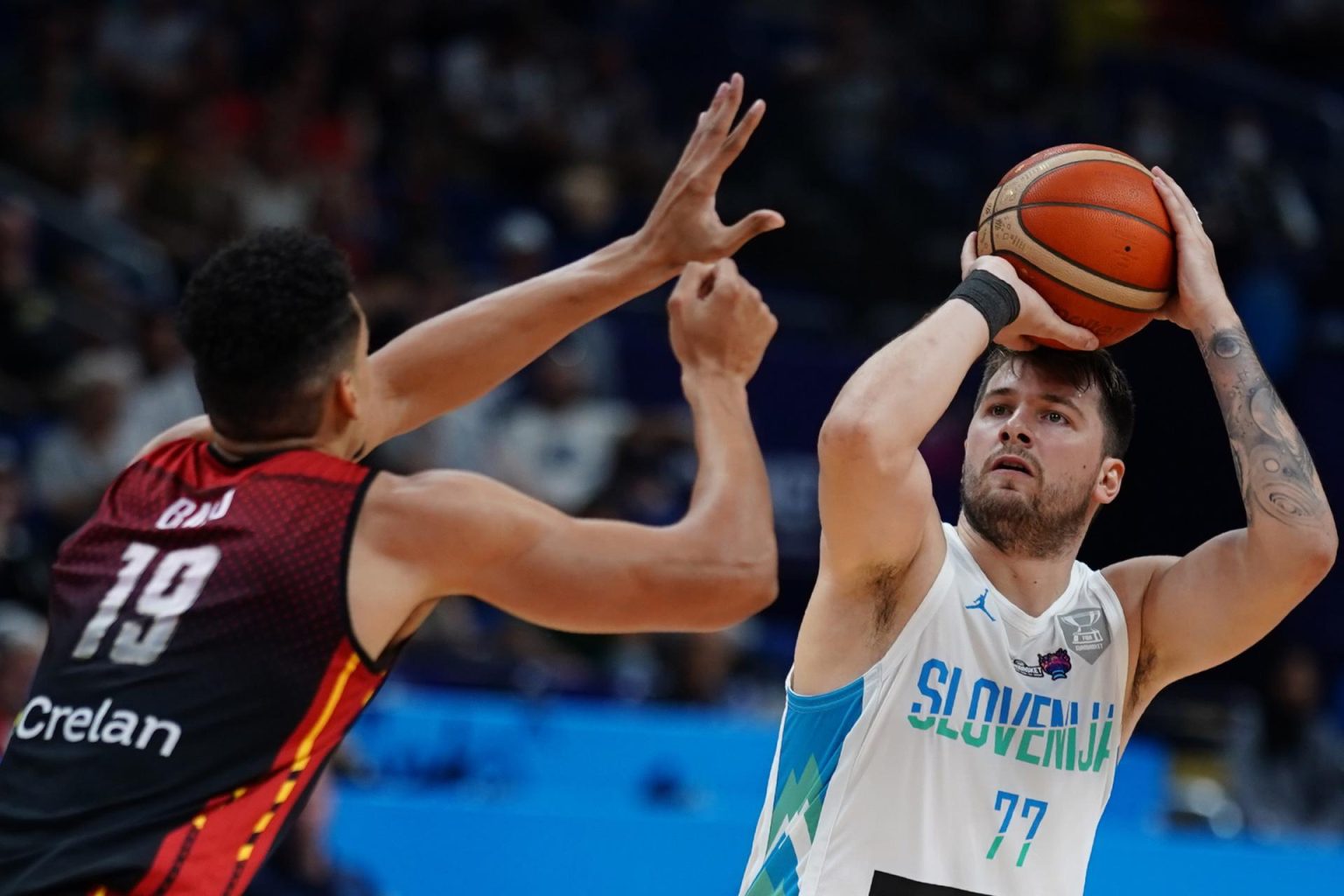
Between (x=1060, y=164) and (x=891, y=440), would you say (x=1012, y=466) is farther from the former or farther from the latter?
(x=1060, y=164)

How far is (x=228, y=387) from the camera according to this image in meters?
3.09

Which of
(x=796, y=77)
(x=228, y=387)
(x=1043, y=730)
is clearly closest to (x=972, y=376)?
(x=796, y=77)

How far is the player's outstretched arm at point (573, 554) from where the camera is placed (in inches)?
120

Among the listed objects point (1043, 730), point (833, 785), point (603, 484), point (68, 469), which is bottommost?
point (833, 785)

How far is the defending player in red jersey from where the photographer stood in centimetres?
288

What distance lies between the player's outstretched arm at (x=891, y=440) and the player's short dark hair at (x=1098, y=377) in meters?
0.27

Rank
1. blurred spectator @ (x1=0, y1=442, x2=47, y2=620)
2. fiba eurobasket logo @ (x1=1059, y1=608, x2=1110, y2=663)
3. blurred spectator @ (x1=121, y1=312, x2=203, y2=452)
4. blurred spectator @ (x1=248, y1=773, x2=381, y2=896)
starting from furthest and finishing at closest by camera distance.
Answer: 1. blurred spectator @ (x1=121, y1=312, x2=203, y2=452)
2. blurred spectator @ (x1=0, y1=442, x2=47, y2=620)
3. blurred spectator @ (x1=248, y1=773, x2=381, y2=896)
4. fiba eurobasket logo @ (x1=1059, y1=608, x2=1110, y2=663)

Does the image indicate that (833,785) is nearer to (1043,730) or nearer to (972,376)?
(1043,730)

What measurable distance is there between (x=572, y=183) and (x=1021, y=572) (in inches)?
374

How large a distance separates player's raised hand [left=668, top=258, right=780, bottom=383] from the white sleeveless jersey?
63cm

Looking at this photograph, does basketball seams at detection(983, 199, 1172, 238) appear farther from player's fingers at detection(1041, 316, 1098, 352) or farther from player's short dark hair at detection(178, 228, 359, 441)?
player's short dark hair at detection(178, 228, 359, 441)

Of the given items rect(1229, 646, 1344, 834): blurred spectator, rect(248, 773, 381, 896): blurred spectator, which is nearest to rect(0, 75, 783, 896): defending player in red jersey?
rect(248, 773, 381, 896): blurred spectator

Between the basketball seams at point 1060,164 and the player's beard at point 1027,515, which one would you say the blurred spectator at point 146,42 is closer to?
the basketball seams at point 1060,164

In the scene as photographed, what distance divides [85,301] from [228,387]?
325 inches
